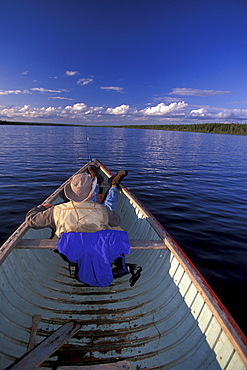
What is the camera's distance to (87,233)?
2.94 metres

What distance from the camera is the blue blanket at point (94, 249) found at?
290 cm

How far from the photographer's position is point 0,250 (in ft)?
10.8

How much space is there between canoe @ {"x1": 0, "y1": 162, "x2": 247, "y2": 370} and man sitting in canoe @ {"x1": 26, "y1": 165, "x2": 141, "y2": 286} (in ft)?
1.89

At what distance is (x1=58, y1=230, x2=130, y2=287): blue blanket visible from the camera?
290cm

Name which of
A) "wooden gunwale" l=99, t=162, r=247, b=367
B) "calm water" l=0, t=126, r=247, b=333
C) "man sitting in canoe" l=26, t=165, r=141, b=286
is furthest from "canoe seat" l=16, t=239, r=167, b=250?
"calm water" l=0, t=126, r=247, b=333

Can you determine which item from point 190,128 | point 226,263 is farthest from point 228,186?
point 190,128

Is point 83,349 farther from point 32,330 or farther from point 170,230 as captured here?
point 170,230

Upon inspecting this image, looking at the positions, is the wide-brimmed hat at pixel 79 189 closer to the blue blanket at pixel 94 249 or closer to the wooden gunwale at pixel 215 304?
the blue blanket at pixel 94 249

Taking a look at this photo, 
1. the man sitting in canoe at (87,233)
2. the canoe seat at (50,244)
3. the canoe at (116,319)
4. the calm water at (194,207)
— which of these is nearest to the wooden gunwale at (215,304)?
the canoe at (116,319)

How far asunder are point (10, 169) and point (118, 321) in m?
15.9

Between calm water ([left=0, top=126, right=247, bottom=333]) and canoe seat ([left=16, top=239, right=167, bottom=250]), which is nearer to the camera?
canoe seat ([left=16, top=239, right=167, bottom=250])

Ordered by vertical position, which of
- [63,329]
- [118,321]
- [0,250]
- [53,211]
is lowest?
[118,321]

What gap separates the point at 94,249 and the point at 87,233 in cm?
25

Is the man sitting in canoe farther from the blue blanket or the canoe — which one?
the canoe
